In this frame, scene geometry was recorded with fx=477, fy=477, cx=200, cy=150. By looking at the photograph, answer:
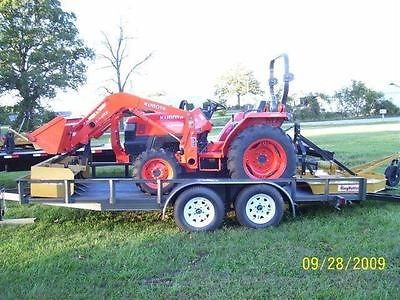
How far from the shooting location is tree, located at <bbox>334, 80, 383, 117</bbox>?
4084cm

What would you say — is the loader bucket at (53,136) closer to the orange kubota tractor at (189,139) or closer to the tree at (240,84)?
the orange kubota tractor at (189,139)

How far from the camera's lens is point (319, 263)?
193 inches

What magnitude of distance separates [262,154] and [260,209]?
93cm

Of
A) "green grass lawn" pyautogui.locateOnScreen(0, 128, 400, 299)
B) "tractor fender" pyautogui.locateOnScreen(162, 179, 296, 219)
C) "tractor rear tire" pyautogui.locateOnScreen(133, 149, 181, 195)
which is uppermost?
"tractor rear tire" pyautogui.locateOnScreen(133, 149, 181, 195)

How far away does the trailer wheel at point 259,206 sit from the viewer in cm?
615

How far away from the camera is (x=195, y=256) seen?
5160 mm

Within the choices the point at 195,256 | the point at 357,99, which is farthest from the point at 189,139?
the point at 357,99

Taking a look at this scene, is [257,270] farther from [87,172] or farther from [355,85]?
[355,85]

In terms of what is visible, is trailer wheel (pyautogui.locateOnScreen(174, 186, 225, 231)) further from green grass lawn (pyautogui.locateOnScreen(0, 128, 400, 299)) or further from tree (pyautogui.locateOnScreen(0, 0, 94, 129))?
tree (pyautogui.locateOnScreen(0, 0, 94, 129))

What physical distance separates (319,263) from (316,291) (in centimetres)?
73

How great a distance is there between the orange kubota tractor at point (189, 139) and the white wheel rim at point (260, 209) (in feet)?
1.42

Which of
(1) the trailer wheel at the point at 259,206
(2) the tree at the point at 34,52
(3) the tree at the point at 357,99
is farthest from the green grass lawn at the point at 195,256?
(3) the tree at the point at 357,99

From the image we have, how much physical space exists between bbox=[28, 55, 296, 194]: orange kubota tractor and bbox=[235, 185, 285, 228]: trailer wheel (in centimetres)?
40

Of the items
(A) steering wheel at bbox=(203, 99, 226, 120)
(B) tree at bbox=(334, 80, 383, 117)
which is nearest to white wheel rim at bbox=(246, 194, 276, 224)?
(A) steering wheel at bbox=(203, 99, 226, 120)
